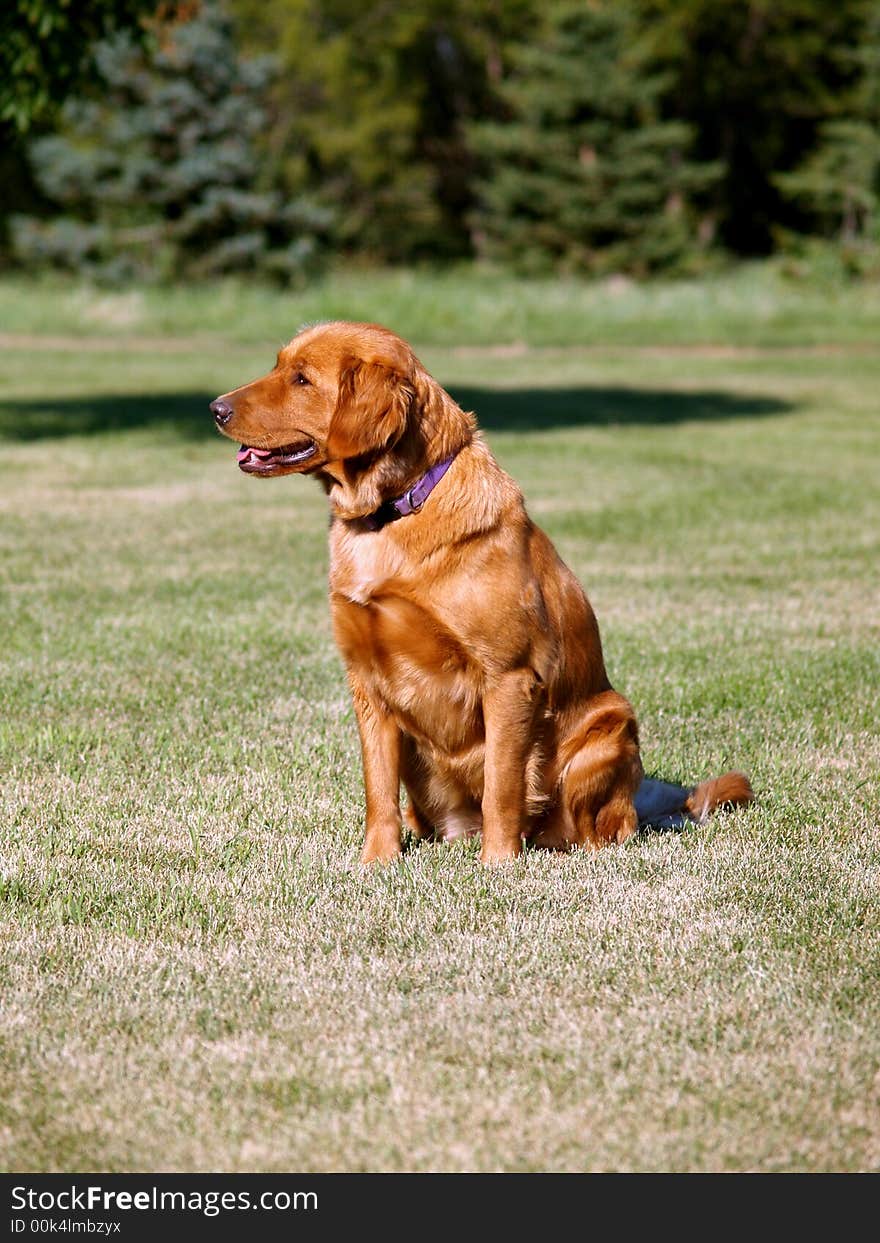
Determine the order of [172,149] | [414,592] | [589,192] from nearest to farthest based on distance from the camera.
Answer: [414,592]
[172,149]
[589,192]

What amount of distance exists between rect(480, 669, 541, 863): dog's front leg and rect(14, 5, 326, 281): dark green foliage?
3851 centimetres

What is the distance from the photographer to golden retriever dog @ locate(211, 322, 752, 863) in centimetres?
392

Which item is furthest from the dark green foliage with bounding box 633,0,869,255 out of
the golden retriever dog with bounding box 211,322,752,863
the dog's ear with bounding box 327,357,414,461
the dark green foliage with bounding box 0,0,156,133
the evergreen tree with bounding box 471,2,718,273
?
the dog's ear with bounding box 327,357,414,461

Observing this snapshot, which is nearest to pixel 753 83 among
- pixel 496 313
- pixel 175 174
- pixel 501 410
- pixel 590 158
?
pixel 590 158

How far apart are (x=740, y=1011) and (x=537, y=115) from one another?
46.9 metres

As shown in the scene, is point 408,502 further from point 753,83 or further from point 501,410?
point 753,83

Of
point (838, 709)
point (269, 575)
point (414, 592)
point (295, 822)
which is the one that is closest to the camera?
point (414, 592)

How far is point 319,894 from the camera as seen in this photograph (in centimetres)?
397

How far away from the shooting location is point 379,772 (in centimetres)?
420

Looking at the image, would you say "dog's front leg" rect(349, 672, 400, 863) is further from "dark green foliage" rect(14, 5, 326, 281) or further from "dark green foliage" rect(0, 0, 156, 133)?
"dark green foliage" rect(14, 5, 326, 281)

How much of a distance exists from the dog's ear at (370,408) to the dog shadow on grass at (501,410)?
39.3 feet

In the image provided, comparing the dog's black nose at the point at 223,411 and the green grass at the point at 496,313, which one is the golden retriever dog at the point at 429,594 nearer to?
the dog's black nose at the point at 223,411

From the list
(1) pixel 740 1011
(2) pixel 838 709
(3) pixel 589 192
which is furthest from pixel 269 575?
(3) pixel 589 192

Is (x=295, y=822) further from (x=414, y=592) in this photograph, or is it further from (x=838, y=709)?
(x=838, y=709)
